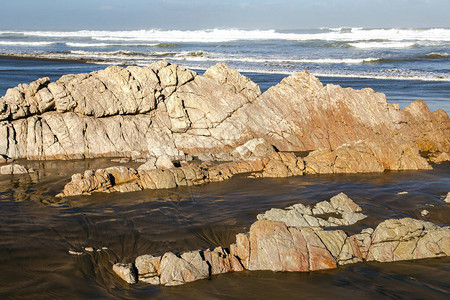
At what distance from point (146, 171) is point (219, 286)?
17.3 ft

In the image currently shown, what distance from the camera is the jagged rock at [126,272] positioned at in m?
6.74

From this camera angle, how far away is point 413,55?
4503 cm

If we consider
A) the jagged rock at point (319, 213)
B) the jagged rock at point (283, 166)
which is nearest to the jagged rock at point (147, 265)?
the jagged rock at point (319, 213)

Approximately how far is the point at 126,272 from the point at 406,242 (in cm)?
505

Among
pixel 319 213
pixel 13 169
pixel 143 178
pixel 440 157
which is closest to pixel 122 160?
pixel 143 178

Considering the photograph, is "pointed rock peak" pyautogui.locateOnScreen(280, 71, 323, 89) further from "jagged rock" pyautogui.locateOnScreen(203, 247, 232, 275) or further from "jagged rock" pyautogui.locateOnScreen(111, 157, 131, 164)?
"jagged rock" pyautogui.locateOnScreen(203, 247, 232, 275)

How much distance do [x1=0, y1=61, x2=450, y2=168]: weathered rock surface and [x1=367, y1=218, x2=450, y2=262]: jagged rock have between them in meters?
4.73

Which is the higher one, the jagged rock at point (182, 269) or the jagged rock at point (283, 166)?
the jagged rock at point (283, 166)

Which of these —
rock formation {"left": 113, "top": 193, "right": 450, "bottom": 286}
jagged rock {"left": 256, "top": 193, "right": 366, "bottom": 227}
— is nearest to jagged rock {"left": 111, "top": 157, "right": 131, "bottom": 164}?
jagged rock {"left": 256, "top": 193, "right": 366, "bottom": 227}

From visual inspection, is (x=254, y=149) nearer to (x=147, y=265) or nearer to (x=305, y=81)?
(x=305, y=81)

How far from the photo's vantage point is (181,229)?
28.5 feet

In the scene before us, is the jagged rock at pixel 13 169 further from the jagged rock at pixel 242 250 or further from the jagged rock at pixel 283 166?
the jagged rock at pixel 242 250

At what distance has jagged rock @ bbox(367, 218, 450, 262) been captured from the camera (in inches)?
295

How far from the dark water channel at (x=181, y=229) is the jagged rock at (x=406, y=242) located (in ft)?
0.65
